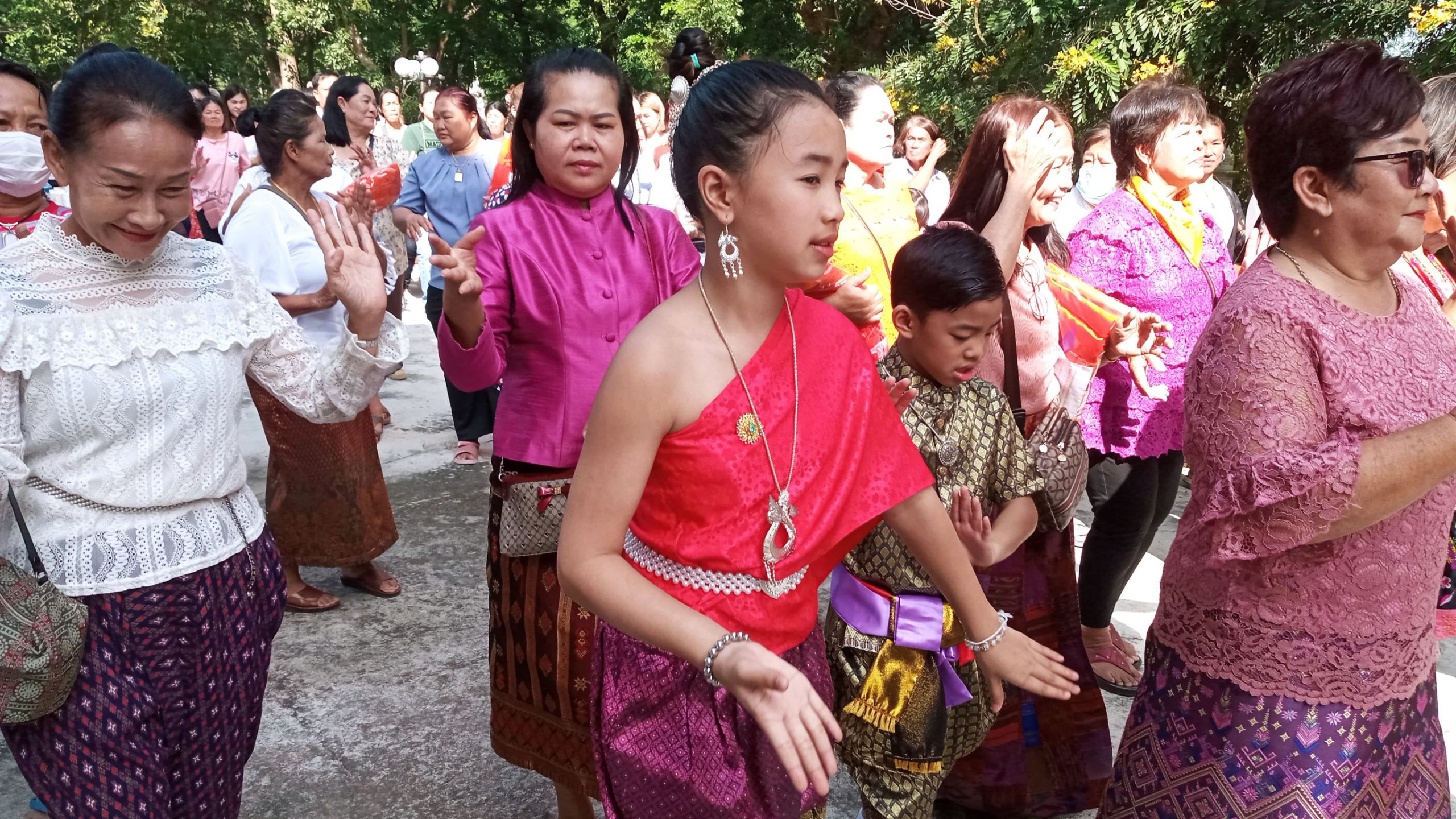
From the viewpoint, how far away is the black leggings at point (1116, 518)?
3.47m

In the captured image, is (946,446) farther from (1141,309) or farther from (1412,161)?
(1141,309)

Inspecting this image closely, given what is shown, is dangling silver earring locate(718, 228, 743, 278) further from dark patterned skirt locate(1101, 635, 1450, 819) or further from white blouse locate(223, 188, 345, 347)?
white blouse locate(223, 188, 345, 347)


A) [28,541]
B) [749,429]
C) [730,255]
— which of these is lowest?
[28,541]

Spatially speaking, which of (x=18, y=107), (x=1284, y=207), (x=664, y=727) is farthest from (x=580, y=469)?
(x=18, y=107)

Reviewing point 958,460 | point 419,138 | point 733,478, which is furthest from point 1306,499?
point 419,138

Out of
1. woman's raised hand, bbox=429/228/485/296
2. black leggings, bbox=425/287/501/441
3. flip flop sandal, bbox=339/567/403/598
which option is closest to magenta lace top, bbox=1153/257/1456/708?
woman's raised hand, bbox=429/228/485/296

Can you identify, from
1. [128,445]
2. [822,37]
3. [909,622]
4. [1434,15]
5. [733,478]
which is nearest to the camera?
[733,478]

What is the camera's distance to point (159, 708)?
1996mm

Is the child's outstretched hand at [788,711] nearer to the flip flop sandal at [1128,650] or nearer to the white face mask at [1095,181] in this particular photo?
the flip flop sandal at [1128,650]

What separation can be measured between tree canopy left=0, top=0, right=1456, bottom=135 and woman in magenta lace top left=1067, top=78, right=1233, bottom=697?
11.7 feet

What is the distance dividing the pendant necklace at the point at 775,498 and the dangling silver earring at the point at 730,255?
2.7 inches

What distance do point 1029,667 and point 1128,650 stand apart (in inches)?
81.2

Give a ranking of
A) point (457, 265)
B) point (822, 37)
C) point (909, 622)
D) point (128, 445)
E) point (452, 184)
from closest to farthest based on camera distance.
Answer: point (128, 445) → point (457, 265) → point (909, 622) → point (452, 184) → point (822, 37)

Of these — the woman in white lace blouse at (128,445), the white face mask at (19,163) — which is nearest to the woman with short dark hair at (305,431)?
the white face mask at (19,163)
